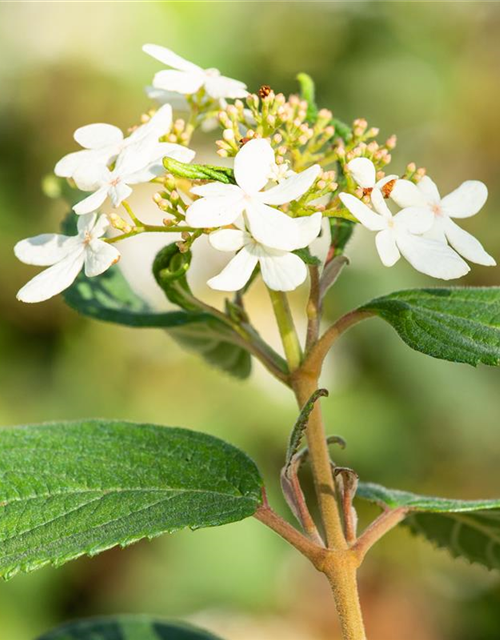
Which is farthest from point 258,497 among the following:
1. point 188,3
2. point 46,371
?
point 188,3

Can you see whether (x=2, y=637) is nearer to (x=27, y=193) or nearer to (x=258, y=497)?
(x=27, y=193)

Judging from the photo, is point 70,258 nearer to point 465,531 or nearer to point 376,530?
point 376,530

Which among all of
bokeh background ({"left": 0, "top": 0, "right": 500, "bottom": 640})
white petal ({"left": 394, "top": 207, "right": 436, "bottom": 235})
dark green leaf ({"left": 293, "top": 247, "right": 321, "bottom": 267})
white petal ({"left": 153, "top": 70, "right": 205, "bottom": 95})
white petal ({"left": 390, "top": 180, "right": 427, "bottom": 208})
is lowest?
dark green leaf ({"left": 293, "top": 247, "right": 321, "bottom": 267})

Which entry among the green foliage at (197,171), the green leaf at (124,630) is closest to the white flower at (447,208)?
the green foliage at (197,171)

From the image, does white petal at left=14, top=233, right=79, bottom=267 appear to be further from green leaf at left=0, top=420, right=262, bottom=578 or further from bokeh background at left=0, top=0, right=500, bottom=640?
bokeh background at left=0, top=0, right=500, bottom=640

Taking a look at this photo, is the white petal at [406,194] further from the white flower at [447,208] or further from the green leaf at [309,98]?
the green leaf at [309,98]

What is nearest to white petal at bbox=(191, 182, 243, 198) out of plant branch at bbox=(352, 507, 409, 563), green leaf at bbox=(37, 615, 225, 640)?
plant branch at bbox=(352, 507, 409, 563)

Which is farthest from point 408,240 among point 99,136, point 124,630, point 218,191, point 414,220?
point 124,630

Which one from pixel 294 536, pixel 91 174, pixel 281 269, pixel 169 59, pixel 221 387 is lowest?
pixel 294 536
